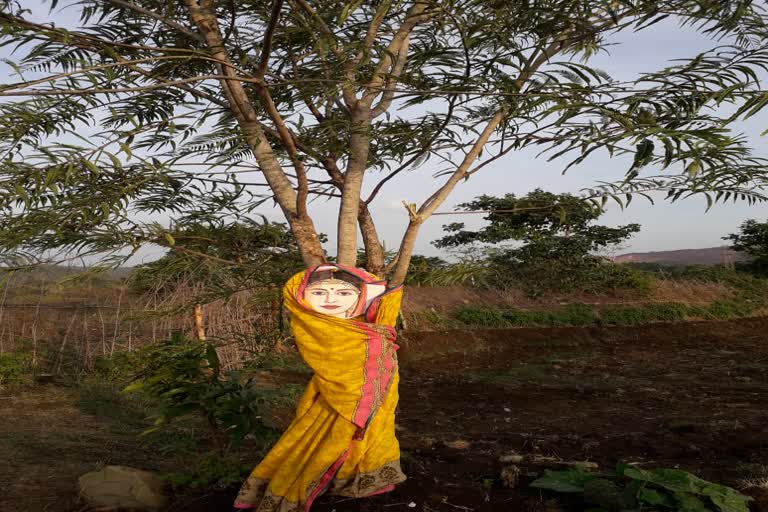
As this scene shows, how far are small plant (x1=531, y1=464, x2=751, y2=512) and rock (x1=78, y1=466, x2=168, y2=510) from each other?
6.42 feet

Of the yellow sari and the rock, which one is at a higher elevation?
the yellow sari

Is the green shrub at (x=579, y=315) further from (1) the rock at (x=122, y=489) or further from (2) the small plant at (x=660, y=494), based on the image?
(1) the rock at (x=122, y=489)

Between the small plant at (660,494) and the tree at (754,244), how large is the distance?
1498cm

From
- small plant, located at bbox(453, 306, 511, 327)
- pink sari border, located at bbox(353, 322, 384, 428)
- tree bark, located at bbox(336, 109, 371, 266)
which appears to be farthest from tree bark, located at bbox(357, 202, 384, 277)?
small plant, located at bbox(453, 306, 511, 327)

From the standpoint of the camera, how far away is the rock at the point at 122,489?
303 centimetres

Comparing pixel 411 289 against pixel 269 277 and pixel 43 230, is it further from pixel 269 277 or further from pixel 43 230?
pixel 43 230

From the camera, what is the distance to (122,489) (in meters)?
3.09

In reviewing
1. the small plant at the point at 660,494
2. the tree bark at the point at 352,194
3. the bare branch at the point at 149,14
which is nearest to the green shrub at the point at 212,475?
the tree bark at the point at 352,194

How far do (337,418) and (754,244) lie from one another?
16336 millimetres

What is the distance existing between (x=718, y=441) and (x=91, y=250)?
418 centimetres

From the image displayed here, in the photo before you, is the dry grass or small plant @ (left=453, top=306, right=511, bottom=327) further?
small plant @ (left=453, top=306, right=511, bottom=327)

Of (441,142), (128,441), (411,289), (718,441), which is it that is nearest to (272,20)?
(441,142)

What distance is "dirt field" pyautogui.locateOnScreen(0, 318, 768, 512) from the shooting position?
320 cm

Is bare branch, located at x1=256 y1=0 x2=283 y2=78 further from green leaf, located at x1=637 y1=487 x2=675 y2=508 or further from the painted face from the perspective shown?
green leaf, located at x1=637 y1=487 x2=675 y2=508
